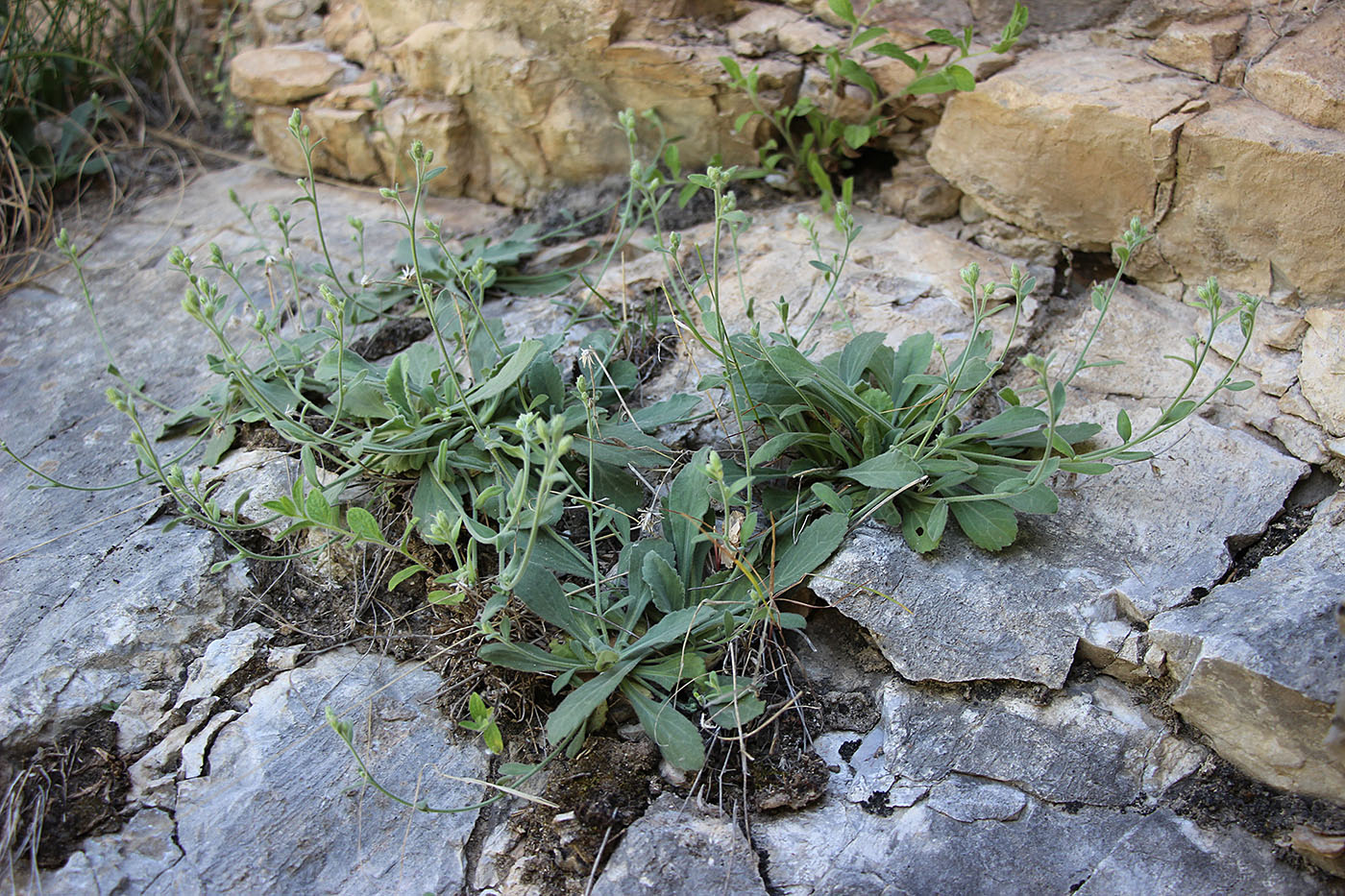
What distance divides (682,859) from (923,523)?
89 centimetres

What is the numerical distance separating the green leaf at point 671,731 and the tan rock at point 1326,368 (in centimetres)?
167

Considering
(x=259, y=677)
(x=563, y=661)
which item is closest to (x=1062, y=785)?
(x=563, y=661)

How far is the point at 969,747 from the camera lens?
1.84 m

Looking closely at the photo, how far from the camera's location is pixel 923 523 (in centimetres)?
207

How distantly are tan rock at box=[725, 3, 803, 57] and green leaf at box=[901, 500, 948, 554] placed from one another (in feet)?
6.01

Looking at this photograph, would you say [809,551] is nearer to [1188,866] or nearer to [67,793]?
[1188,866]

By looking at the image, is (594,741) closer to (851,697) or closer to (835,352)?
(851,697)

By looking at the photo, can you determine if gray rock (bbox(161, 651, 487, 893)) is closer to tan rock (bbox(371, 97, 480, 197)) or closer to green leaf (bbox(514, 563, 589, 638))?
green leaf (bbox(514, 563, 589, 638))

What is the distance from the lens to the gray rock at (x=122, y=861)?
1.66 metres

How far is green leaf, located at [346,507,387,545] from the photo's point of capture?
1927 millimetres

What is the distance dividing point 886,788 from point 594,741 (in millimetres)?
590

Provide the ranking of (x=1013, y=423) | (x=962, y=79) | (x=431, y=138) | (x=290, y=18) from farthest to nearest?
1. (x=290, y=18)
2. (x=431, y=138)
3. (x=962, y=79)
4. (x=1013, y=423)

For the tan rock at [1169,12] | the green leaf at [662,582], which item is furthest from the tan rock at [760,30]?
the green leaf at [662,582]

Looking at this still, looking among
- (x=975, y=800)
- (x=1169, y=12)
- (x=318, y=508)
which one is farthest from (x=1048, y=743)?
(x=1169, y=12)
